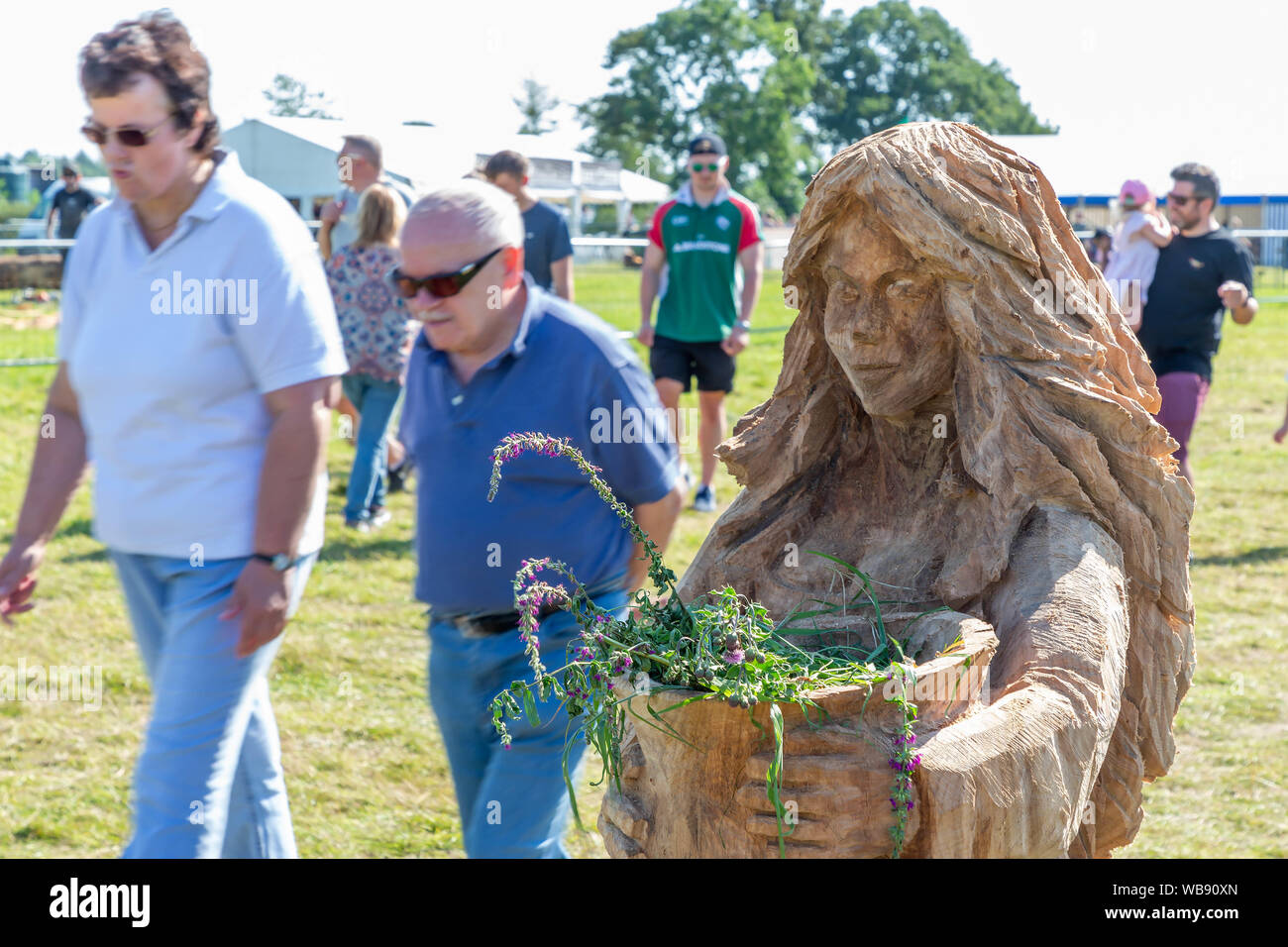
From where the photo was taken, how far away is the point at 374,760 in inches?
194

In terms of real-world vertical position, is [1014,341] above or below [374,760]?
above

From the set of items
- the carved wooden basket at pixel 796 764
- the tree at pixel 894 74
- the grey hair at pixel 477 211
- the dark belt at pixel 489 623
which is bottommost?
the dark belt at pixel 489 623

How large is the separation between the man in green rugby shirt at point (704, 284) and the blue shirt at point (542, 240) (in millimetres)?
710

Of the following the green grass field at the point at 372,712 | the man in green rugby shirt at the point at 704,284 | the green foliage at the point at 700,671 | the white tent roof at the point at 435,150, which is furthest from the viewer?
the white tent roof at the point at 435,150

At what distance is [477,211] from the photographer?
2900 mm

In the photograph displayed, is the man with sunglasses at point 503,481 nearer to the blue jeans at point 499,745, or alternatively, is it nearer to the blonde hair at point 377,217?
the blue jeans at point 499,745

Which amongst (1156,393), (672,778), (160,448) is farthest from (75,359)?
(1156,393)

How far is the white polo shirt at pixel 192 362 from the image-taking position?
2.76 m

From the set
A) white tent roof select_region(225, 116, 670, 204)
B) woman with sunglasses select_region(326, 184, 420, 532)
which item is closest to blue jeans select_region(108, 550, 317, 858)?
woman with sunglasses select_region(326, 184, 420, 532)

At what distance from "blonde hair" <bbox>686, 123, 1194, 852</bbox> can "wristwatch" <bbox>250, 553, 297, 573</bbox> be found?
0.94 metres

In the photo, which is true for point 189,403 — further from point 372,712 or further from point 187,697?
point 372,712

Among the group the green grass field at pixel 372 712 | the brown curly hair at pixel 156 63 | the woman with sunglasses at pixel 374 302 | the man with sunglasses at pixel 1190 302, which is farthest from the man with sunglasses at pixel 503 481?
the man with sunglasses at pixel 1190 302
